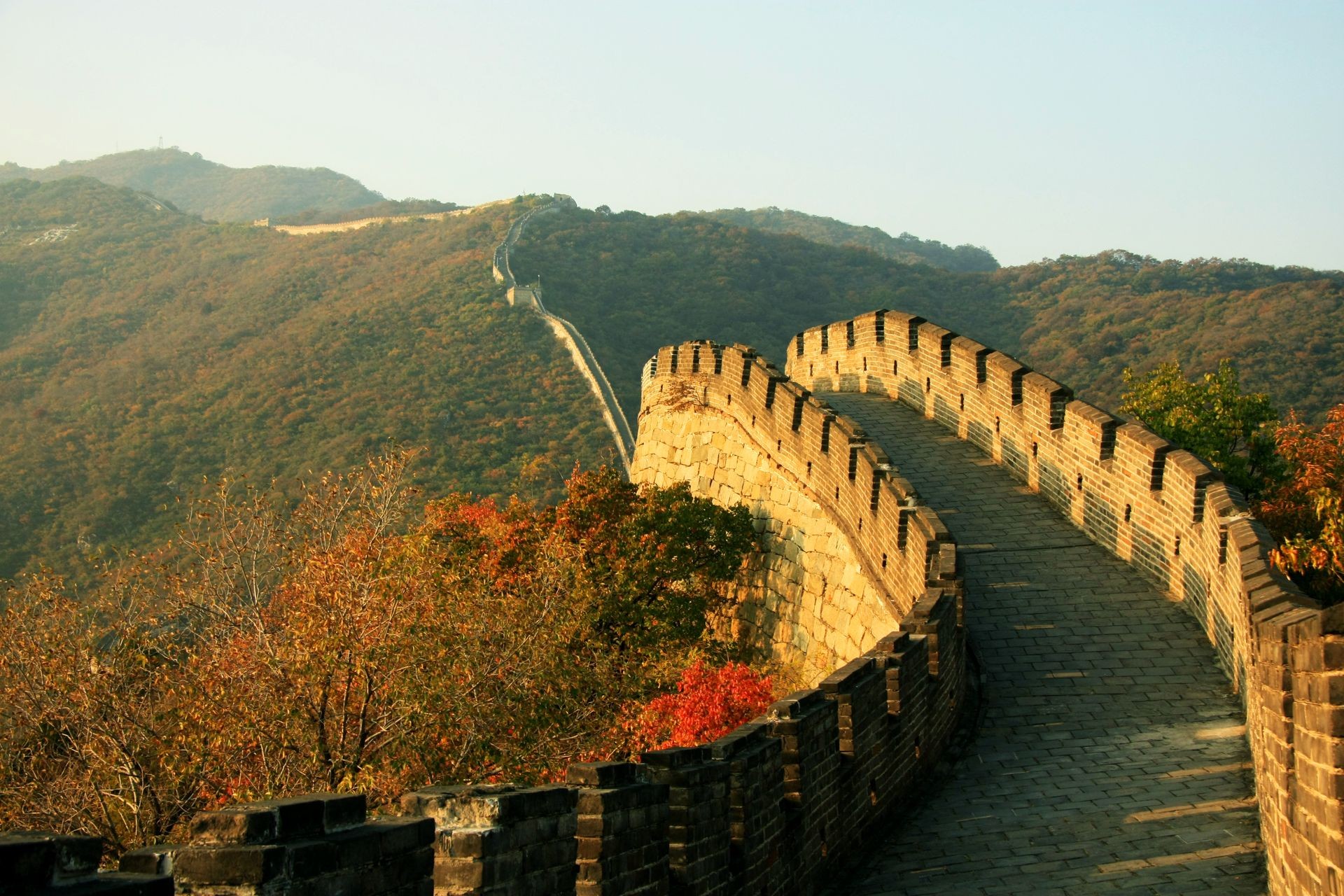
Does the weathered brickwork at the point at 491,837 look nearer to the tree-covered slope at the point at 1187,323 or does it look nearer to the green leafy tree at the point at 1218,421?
the green leafy tree at the point at 1218,421

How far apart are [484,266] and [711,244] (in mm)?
16073

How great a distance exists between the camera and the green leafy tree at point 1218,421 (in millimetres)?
19250

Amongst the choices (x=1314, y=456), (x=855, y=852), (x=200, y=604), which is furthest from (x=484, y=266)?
(x=855, y=852)

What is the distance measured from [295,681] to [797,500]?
8.39 metres

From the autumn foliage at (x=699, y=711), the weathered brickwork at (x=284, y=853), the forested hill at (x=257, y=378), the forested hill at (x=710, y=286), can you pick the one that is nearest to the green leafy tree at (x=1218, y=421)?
the autumn foliage at (x=699, y=711)

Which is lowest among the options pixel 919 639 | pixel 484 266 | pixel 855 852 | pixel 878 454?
pixel 855 852

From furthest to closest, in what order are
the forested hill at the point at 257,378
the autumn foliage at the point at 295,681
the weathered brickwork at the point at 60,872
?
the forested hill at the point at 257,378, the autumn foliage at the point at 295,681, the weathered brickwork at the point at 60,872

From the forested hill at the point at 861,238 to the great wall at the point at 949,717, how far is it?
261 feet

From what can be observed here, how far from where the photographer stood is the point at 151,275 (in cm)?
6994

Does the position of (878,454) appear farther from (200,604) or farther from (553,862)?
(553,862)

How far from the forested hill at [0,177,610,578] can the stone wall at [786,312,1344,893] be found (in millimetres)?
15697

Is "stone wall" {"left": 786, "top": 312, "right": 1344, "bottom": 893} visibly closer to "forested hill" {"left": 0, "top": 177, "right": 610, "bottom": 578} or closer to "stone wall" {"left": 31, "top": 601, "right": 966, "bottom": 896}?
"stone wall" {"left": 31, "top": 601, "right": 966, "bottom": 896}

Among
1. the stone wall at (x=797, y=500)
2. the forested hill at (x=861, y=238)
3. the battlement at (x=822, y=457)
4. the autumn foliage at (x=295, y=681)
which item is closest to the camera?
the autumn foliage at (x=295, y=681)

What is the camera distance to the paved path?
24.6 ft
